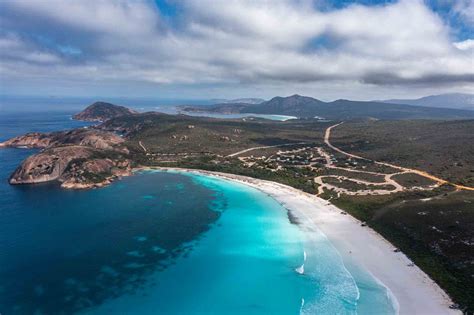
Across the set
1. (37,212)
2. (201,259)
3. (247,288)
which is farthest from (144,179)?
(247,288)

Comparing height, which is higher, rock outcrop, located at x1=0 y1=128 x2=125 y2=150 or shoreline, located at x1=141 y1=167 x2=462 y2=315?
rock outcrop, located at x1=0 y1=128 x2=125 y2=150

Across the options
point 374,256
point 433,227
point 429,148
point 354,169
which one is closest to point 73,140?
point 354,169

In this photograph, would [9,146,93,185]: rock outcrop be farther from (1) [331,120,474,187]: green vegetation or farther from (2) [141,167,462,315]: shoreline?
(1) [331,120,474,187]: green vegetation

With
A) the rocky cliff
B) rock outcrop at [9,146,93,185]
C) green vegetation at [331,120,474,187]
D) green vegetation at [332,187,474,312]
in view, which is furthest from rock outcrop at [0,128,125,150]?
green vegetation at [331,120,474,187]

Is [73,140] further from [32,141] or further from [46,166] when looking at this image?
[46,166]

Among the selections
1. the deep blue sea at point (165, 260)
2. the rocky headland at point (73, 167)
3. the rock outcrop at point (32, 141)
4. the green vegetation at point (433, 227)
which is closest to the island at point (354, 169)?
the green vegetation at point (433, 227)

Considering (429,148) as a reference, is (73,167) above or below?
below

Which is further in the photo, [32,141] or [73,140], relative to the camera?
[32,141]

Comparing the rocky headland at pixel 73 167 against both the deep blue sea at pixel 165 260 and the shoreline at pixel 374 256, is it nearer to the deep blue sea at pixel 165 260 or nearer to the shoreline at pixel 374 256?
the deep blue sea at pixel 165 260
